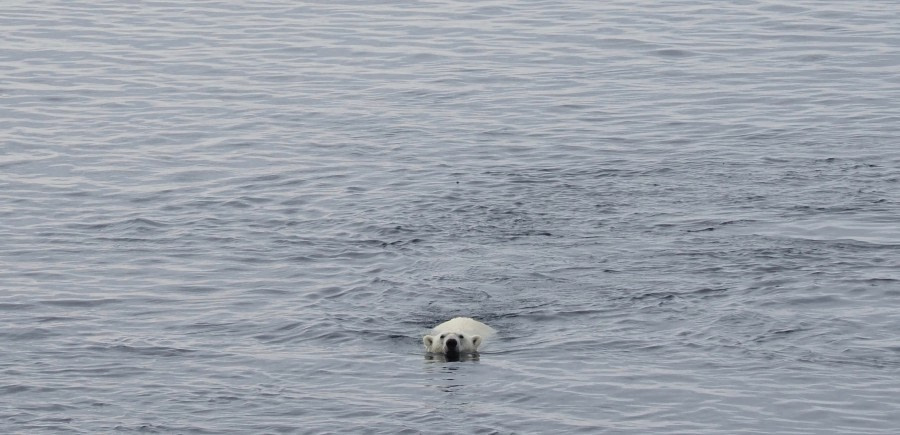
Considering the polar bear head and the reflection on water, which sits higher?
the polar bear head

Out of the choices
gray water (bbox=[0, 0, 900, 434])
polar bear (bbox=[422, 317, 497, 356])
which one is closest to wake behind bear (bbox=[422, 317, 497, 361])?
polar bear (bbox=[422, 317, 497, 356])

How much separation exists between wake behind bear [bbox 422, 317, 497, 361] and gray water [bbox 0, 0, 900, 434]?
0.15m

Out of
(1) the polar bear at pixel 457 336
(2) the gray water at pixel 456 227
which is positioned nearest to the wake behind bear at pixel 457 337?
(1) the polar bear at pixel 457 336

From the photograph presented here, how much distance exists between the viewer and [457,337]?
16.5 meters

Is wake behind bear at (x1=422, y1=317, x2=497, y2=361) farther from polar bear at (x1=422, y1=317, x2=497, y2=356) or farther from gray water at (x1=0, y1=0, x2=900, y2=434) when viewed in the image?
gray water at (x1=0, y1=0, x2=900, y2=434)

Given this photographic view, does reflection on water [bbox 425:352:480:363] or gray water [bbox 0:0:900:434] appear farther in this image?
reflection on water [bbox 425:352:480:363]

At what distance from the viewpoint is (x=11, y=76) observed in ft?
107

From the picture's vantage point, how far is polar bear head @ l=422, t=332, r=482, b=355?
16484 mm

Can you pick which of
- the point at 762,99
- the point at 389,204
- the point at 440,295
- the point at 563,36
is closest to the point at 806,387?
the point at 440,295

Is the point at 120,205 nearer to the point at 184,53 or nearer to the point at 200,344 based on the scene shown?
the point at 200,344

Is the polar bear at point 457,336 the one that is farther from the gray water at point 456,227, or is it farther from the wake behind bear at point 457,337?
the gray water at point 456,227

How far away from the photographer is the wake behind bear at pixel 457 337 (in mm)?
16516

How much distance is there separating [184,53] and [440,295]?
57.8 feet

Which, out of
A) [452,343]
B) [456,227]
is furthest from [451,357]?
[456,227]
